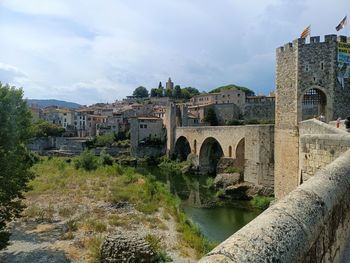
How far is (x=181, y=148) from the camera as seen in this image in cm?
5191

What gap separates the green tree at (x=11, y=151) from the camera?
9.38 meters

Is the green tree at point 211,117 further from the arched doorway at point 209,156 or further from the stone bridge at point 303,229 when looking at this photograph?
the stone bridge at point 303,229

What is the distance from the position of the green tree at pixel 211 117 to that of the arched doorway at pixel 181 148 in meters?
8.97

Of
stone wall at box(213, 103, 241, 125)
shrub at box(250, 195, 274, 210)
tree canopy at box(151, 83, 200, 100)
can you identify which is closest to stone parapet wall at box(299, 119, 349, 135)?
shrub at box(250, 195, 274, 210)

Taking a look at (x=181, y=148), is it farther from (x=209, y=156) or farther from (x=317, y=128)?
(x=317, y=128)

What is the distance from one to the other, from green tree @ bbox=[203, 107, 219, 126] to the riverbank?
119ft

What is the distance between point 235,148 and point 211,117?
1069 inches

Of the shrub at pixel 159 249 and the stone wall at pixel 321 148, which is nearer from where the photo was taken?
the stone wall at pixel 321 148

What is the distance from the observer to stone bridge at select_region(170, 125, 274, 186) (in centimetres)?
2494

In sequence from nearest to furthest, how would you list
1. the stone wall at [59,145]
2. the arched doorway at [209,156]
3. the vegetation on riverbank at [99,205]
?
the vegetation on riverbank at [99,205]
the arched doorway at [209,156]
the stone wall at [59,145]

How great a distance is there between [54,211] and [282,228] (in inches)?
593

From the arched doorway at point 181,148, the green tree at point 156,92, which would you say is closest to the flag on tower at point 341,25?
the arched doorway at point 181,148

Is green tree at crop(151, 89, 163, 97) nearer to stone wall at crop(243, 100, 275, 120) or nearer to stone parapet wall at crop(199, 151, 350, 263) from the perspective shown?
stone wall at crop(243, 100, 275, 120)

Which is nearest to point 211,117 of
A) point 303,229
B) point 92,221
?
point 92,221
